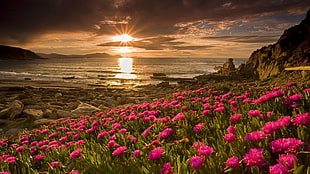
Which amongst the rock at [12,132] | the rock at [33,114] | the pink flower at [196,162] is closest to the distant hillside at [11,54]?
the rock at [33,114]

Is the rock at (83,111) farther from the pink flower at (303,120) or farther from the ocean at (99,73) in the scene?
the ocean at (99,73)

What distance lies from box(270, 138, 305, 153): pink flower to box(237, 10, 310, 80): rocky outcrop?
1250 centimetres

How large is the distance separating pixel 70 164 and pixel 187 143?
143cm

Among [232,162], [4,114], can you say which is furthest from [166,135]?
[4,114]

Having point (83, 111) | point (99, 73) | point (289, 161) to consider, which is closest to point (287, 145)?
point (289, 161)

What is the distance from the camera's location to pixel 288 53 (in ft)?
52.5

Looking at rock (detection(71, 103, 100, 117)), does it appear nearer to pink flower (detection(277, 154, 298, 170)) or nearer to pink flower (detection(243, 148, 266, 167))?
pink flower (detection(243, 148, 266, 167))

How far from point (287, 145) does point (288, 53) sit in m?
18.0

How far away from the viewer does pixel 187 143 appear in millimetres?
2166

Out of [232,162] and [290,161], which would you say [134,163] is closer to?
[232,162]

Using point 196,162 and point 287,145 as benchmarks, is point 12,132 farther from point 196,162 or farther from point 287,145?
point 287,145

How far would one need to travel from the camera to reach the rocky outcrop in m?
13.4

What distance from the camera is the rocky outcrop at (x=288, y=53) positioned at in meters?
13.4

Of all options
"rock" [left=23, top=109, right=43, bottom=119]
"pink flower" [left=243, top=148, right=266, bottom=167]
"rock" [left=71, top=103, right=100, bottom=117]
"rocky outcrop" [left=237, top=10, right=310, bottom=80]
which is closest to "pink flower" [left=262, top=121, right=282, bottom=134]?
"pink flower" [left=243, top=148, right=266, bottom=167]
